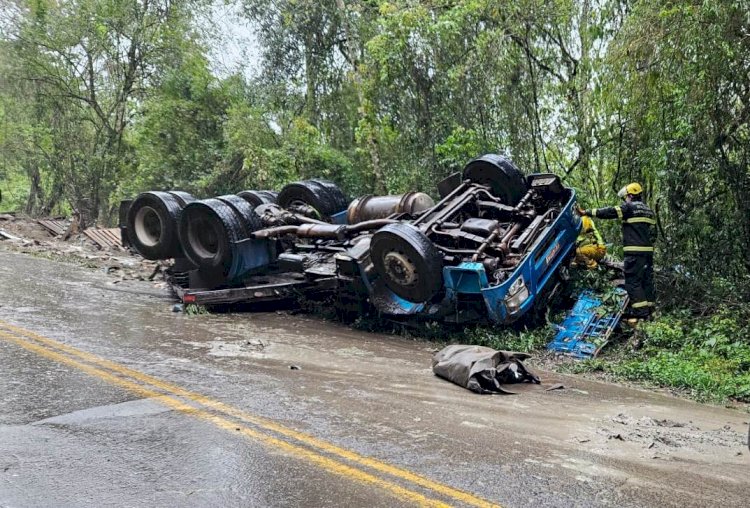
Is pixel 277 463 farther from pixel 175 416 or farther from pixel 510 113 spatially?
pixel 510 113

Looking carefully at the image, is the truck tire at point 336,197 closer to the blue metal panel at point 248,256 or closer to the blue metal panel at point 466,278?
the blue metal panel at point 248,256

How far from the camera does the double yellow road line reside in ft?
9.63

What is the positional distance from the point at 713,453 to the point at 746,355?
2.60 m

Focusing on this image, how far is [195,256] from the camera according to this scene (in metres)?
8.57

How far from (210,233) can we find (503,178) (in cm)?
398

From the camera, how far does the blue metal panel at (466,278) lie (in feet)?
20.6

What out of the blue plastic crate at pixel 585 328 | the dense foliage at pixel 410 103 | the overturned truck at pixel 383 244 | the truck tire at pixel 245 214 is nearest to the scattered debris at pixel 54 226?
the dense foliage at pixel 410 103

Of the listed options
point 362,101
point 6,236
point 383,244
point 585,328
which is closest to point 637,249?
point 585,328

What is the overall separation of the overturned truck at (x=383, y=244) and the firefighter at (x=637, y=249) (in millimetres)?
555

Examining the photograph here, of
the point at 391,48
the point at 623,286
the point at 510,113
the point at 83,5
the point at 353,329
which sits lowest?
the point at 353,329

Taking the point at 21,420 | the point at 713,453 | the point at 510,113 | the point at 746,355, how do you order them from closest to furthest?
the point at 713,453, the point at 21,420, the point at 746,355, the point at 510,113

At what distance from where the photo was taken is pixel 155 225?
9.28 m

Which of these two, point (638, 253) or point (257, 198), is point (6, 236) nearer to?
point (257, 198)

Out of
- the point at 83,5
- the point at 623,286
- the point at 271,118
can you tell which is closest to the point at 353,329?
the point at 623,286
